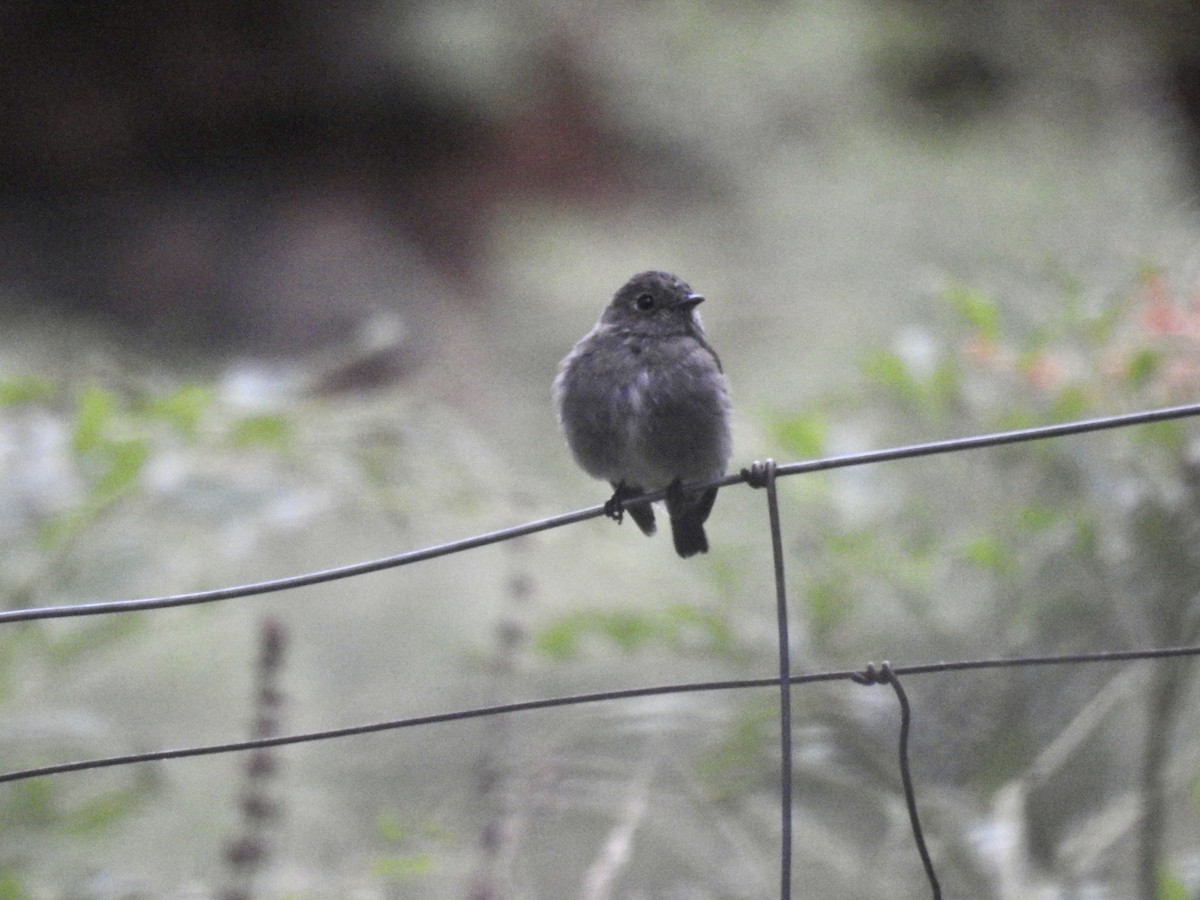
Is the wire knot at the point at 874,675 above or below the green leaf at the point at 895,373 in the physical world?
below

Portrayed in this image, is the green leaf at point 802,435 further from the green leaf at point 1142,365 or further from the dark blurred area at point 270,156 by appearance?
the dark blurred area at point 270,156

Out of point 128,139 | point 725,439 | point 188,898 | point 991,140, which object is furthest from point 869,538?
point 991,140

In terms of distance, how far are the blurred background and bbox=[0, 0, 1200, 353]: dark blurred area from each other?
0.05ft

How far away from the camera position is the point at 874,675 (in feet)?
4.70

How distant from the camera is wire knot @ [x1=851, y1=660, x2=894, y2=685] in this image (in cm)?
141

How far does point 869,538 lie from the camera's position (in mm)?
2562

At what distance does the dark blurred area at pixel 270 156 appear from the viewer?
16.9 feet

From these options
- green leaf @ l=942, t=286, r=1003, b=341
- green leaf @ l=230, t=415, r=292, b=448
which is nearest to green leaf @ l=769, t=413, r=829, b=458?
green leaf @ l=942, t=286, r=1003, b=341

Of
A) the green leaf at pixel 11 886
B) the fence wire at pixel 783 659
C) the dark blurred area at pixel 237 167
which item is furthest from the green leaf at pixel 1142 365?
the dark blurred area at pixel 237 167

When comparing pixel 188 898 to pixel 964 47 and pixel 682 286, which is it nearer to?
pixel 682 286

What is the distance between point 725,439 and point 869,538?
11.8 inches

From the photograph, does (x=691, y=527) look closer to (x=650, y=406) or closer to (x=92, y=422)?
(x=650, y=406)

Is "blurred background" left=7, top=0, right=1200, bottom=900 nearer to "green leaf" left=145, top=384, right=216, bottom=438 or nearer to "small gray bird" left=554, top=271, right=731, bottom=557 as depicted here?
"green leaf" left=145, top=384, right=216, bottom=438

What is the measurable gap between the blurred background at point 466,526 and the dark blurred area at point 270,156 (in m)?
0.02
